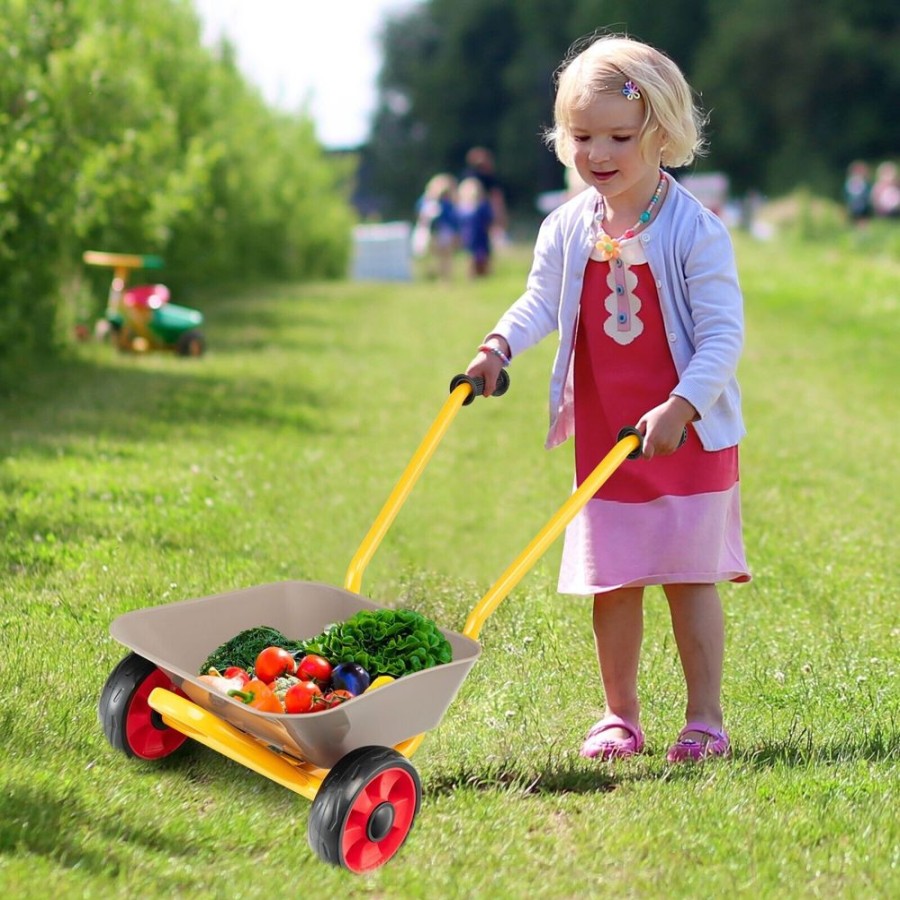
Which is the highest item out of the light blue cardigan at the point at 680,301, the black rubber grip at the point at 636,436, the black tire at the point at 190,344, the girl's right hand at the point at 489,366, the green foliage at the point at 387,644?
the light blue cardigan at the point at 680,301

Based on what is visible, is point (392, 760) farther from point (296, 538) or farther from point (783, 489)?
point (783, 489)

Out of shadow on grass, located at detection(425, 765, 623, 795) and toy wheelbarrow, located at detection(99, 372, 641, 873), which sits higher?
toy wheelbarrow, located at detection(99, 372, 641, 873)

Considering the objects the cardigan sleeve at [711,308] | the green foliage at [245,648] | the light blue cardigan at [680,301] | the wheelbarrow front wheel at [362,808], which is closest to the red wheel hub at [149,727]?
the green foliage at [245,648]

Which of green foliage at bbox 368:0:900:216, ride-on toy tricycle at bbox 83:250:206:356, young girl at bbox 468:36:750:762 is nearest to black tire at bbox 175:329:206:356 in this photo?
ride-on toy tricycle at bbox 83:250:206:356

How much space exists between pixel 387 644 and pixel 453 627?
1559 mm

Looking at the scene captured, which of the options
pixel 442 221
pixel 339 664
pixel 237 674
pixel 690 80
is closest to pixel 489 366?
pixel 339 664

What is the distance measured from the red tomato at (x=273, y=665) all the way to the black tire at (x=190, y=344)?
Result: 326 inches

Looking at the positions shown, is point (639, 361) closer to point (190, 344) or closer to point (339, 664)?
point (339, 664)

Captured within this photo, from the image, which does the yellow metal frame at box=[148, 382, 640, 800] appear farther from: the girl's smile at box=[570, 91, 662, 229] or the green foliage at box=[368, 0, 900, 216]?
the green foliage at box=[368, 0, 900, 216]

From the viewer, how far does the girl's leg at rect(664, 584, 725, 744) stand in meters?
4.13

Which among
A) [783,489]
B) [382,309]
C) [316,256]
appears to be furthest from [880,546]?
[316,256]

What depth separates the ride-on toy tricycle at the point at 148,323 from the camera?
11539 millimetres

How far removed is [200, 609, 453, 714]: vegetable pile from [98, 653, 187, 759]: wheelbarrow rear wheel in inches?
6.2

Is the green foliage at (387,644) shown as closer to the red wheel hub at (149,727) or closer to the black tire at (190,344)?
the red wheel hub at (149,727)
